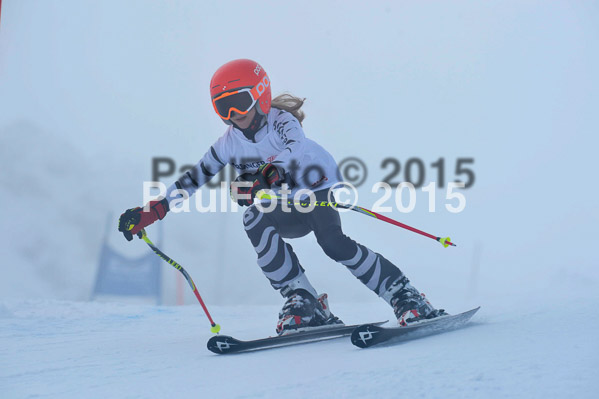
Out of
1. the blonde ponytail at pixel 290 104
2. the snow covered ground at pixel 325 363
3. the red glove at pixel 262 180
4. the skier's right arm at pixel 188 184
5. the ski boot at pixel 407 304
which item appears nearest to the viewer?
the snow covered ground at pixel 325 363

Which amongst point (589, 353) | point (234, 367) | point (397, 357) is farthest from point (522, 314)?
point (234, 367)

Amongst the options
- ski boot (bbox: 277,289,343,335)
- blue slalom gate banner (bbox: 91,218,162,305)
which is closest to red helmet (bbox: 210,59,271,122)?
ski boot (bbox: 277,289,343,335)

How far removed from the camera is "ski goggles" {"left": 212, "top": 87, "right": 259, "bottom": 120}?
2678 mm

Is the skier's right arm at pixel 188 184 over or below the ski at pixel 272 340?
over

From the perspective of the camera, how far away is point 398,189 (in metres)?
4.84

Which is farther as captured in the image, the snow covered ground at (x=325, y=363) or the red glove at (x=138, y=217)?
the red glove at (x=138, y=217)

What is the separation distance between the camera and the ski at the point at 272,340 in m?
2.49

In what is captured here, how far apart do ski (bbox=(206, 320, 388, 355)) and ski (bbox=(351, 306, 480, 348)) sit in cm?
5

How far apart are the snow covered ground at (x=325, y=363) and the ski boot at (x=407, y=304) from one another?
0.17m

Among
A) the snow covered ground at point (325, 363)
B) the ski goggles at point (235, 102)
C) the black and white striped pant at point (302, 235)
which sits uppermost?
the ski goggles at point (235, 102)

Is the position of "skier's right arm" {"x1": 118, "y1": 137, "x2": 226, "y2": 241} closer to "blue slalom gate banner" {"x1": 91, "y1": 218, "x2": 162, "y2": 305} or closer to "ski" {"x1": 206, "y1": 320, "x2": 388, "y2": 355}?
"ski" {"x1": 206, "y1": 320, "x2": 388, "y2": 355}

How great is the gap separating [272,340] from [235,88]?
4.02 feet

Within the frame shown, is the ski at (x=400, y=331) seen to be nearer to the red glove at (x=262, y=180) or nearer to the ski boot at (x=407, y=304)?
the ski boot at (x=407, y=304)

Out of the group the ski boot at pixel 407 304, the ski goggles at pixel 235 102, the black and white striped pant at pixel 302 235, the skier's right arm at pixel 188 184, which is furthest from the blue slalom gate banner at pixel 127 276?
the ski boot at pixel 407 304
